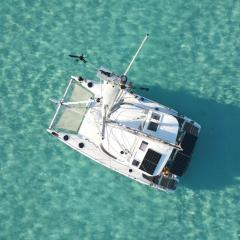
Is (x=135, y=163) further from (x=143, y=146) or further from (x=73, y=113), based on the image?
(x=73, y=113)

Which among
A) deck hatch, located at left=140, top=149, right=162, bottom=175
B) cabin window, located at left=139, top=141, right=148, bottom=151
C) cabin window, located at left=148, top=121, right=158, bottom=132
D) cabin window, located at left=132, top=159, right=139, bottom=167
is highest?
cabin window, located at left=148, top=121, right=158, bottom=132

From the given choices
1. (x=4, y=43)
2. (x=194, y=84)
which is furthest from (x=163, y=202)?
(x=4, y=43)

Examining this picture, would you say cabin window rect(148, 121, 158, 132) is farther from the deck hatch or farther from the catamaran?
the deck hatch

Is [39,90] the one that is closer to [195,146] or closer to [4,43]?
[4,43]

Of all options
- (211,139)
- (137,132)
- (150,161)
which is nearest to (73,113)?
(137,132)

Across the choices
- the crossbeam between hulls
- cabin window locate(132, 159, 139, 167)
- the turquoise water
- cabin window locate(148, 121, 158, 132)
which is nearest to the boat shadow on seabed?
the turquoise water

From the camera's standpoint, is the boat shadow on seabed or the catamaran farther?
the boat shadow on seabed
